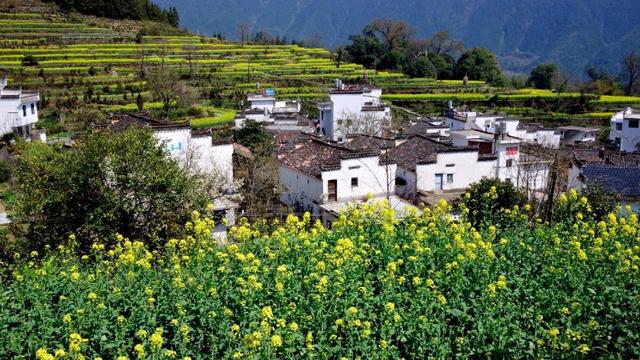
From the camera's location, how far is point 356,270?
28.2ft

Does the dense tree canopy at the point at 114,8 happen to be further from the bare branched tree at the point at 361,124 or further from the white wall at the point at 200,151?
the white wall at the point at 200,151

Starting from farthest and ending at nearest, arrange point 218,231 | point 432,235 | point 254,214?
point 254,214 < point 218,231 < point 432,235

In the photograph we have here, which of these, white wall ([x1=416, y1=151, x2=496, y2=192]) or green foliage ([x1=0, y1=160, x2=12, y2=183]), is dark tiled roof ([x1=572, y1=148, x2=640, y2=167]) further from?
green foliage ([x1=0, y1=160, x2=12, y2=183])

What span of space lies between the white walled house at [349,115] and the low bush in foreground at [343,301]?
32664mm

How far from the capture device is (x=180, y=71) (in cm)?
6028

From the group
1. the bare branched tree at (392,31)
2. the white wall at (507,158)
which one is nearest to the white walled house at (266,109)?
the white wall at (507,158)

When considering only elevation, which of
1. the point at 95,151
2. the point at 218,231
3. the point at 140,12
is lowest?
the point at 218,231

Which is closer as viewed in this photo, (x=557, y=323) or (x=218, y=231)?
(x=557, y=323)

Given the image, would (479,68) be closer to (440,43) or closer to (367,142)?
(440,43)

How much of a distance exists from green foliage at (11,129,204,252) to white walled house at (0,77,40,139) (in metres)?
24.8

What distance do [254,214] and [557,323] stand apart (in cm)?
1565

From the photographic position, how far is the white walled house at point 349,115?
42406 mm

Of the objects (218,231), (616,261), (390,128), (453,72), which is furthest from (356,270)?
(453,72)

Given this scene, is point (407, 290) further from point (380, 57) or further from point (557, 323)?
point (380, 57)
